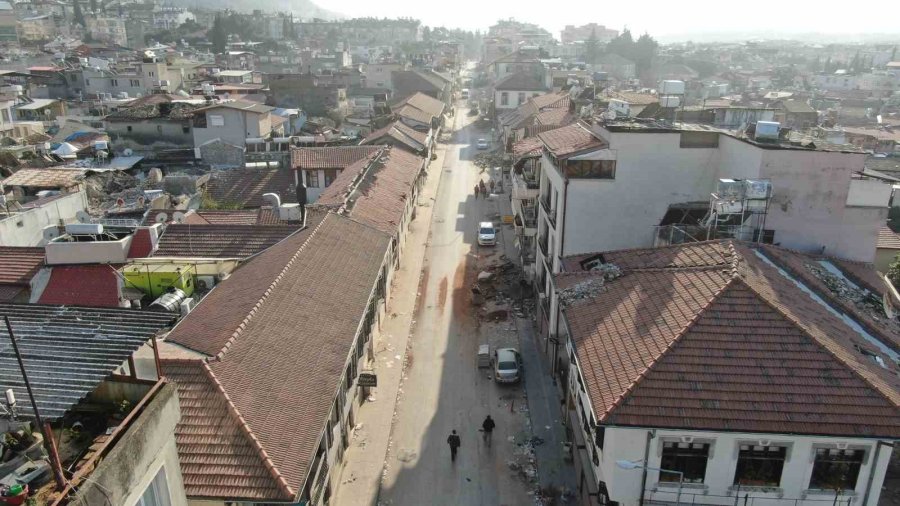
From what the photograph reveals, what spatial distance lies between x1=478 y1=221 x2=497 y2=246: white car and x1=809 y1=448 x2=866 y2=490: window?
24684 millimetres

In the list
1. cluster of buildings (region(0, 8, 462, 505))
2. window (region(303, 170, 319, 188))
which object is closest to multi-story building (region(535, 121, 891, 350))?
cluster of buildings (region(0, 8, 462, 505))

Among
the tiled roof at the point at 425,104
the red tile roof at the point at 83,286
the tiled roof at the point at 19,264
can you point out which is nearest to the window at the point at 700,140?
the red tile roof at the point at 83,286

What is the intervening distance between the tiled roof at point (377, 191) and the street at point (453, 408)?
395 centimetres

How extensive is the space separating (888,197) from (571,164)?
10.7 meters

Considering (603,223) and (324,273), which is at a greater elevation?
(603,223)

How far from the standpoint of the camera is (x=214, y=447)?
13.6 meters

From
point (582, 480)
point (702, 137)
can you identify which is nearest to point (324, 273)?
point (582, 480)

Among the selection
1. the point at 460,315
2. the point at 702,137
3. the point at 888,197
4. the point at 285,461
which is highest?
the point at 702,137

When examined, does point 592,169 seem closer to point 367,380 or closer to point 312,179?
point 367,380

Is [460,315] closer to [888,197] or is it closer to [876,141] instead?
[888,197]

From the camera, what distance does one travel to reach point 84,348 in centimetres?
888

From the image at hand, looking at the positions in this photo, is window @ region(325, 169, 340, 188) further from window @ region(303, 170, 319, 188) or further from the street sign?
the street sign

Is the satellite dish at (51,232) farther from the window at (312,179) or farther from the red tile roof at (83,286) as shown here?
the window at (312,179)

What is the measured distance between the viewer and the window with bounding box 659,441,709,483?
13562 millimetres
